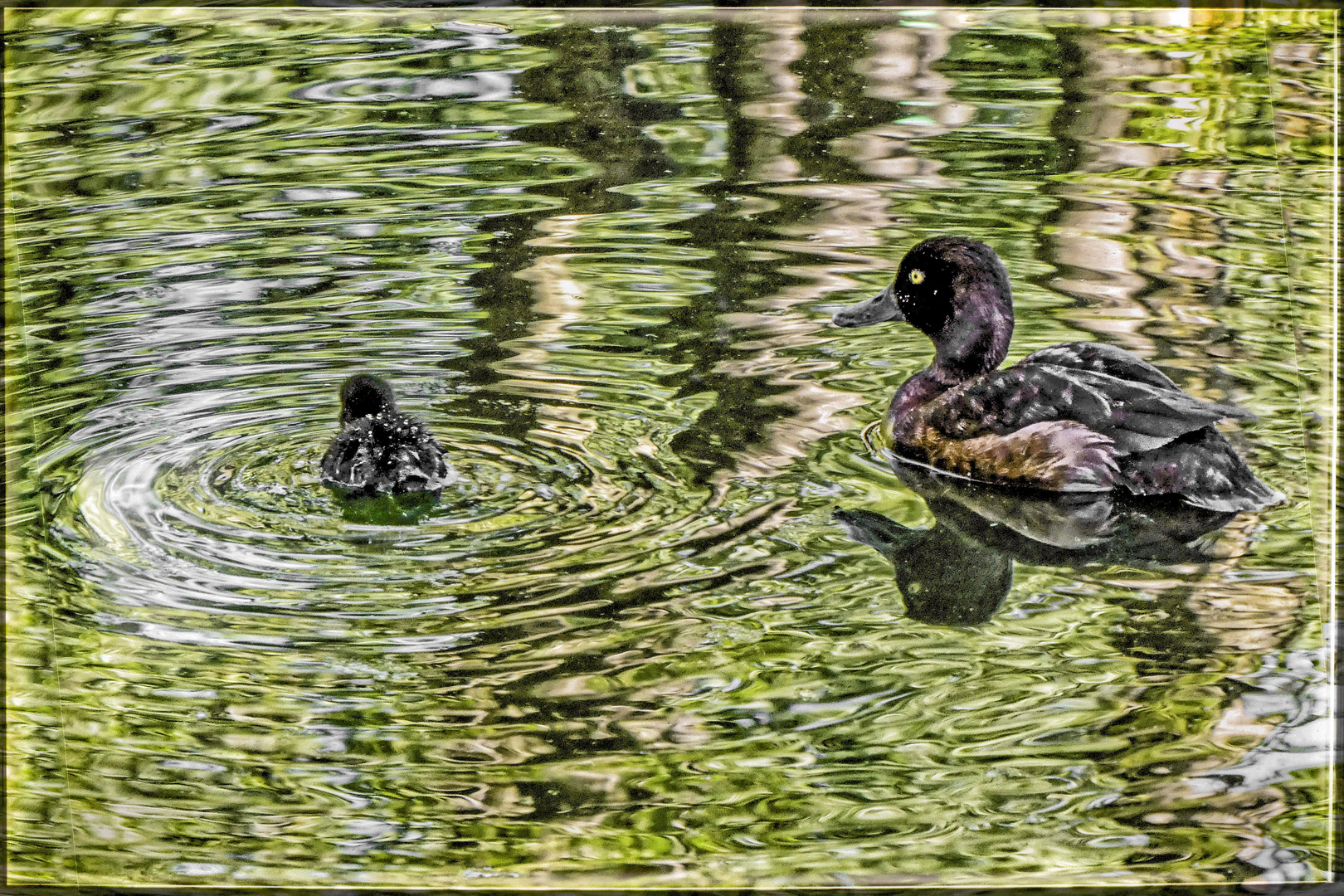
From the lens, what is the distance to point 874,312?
694 cm

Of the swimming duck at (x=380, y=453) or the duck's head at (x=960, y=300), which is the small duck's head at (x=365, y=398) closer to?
the swimming duck at (x=380, y=453)

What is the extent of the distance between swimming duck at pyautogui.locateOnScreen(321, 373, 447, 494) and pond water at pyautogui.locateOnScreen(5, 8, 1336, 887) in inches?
4.3

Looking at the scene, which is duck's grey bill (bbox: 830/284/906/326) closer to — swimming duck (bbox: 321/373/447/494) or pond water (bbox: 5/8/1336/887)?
pond water (bbox: 5/8/1336/887)

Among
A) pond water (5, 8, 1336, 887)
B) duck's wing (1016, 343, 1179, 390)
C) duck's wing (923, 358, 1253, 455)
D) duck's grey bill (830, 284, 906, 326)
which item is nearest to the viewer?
pond water (5, 8, 1336, 887)

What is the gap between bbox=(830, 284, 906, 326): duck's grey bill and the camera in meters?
6.89

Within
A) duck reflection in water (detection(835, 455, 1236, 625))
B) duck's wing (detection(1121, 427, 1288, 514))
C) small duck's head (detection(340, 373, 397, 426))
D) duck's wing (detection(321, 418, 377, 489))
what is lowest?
duck reflection in water (detection(835, 455, 1236, 625))

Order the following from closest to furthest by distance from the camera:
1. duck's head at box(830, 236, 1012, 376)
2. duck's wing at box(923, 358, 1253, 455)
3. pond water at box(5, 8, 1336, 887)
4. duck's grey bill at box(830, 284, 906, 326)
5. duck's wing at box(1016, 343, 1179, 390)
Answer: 1. pond water at box(5, 8, 1336, 887)
2. duck's wing at box(923, 358, 1253, 455)
3. duck's wing at box(1016, 343, 1179, 390)
4. duck's head at box(830, 236, 1012, 376)
5. duck's grey bill at box(830, 284, 906, 326)

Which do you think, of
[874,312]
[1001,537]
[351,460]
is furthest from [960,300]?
[351,460]

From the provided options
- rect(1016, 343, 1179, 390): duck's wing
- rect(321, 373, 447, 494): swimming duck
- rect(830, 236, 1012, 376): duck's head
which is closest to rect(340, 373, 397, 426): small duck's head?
rect(321, 373, 447, 494): swimming duck

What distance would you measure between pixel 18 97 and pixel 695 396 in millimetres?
4470

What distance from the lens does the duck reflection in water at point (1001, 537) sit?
16.7 ft

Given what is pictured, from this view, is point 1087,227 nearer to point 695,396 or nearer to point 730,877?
point 695,396

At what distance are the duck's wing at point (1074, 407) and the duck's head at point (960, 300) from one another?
270 millimetres

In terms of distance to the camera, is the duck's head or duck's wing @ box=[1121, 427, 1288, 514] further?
the duck's head
